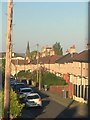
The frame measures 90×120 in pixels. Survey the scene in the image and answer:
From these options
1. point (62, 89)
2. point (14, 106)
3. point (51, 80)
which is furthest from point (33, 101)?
point (51, 80)

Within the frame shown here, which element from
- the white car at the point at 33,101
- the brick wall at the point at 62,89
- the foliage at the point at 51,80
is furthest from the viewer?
the foliage at the point at 51,80

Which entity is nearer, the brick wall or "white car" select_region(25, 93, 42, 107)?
"white car" select_region(25, 93, 42, 107)

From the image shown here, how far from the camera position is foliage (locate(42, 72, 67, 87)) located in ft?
149

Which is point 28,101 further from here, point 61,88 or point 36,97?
point 61,88

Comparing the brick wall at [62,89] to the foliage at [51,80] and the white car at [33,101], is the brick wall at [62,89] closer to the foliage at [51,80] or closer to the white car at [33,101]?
the foliage at [51,80]

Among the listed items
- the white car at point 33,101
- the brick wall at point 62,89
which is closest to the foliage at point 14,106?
the white car at point 33,101

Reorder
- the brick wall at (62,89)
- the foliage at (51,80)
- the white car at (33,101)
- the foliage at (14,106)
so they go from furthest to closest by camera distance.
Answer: the foliage at (51,80)
the brick wall at (62,89)
the white car at (33,101)
the foliage at (14,106)

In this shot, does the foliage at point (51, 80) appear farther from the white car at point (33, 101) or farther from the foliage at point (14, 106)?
the foliage at point (14, 106)

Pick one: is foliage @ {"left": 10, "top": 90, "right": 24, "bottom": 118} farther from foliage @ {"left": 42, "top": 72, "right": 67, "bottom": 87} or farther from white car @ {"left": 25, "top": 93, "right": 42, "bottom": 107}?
foliage @ {"left": 42, "top": 72, "right": 67, "bottom": 87}

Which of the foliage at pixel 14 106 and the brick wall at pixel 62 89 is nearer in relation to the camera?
the foliage at pixel 14 106

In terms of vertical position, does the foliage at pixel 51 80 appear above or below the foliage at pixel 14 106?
→ above

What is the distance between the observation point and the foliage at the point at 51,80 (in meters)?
45.5

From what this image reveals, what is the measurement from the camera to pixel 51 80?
157 ft

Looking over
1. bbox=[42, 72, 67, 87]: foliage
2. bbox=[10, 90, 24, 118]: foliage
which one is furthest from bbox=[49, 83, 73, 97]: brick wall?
bbox=[10, 90, 24, 118]: foliage
